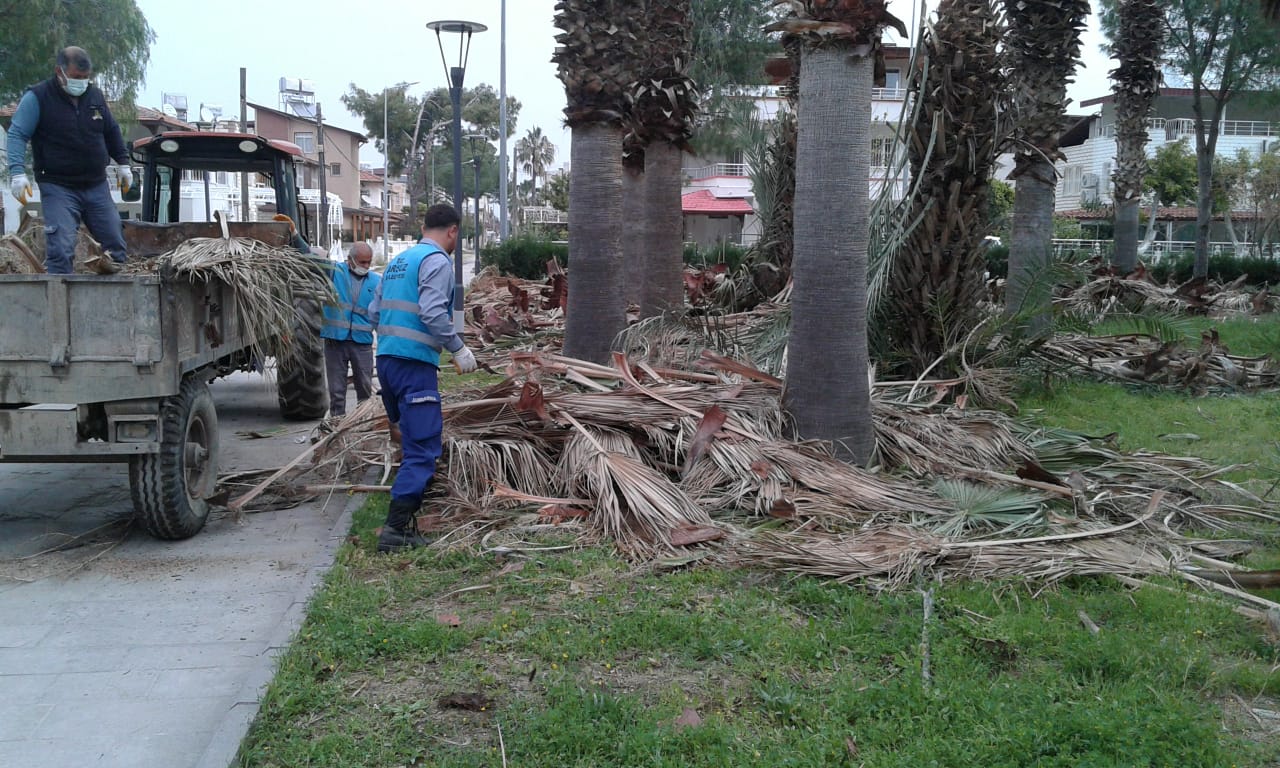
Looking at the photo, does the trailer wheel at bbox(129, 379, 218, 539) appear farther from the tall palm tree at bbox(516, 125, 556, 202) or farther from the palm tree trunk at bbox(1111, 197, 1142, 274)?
the tall palm tree at bbox(516, 125, 556, 202)

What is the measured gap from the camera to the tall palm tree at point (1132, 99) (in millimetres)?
18359

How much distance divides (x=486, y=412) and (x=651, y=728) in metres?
3.80

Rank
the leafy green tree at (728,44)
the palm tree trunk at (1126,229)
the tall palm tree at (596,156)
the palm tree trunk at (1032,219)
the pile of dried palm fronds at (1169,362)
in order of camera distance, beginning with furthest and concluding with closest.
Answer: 1. the leafy green tree at (728,44)
2. the palm tree trunk at (1126,229)
3. the palm tree trunk at (1032,219)
4. the pile of dried palm fronds at (1169,362)
5. the tall palm tree at (596,156)

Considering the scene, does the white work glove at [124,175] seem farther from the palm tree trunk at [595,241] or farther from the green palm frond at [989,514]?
the green palm frond at [989,514]

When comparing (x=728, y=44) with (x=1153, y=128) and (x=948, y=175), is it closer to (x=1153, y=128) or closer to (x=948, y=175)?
(x=948, y=175)

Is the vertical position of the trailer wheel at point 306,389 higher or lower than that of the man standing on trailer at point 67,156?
lower

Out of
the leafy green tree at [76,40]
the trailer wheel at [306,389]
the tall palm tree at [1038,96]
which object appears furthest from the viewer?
the leafy green tree at [76,40]

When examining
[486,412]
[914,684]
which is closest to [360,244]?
[486,412]

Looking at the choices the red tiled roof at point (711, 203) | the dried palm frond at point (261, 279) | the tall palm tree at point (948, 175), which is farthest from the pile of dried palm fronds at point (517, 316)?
the red tiled roof at point (711, 203)

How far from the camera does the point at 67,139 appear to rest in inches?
299

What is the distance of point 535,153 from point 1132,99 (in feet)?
274

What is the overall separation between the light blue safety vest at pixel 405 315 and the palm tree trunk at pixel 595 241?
3625 millimetres

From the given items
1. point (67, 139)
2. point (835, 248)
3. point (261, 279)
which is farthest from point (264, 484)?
point (835, 248)

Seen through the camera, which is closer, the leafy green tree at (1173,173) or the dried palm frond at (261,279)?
the dried palm frond at (261,279)
